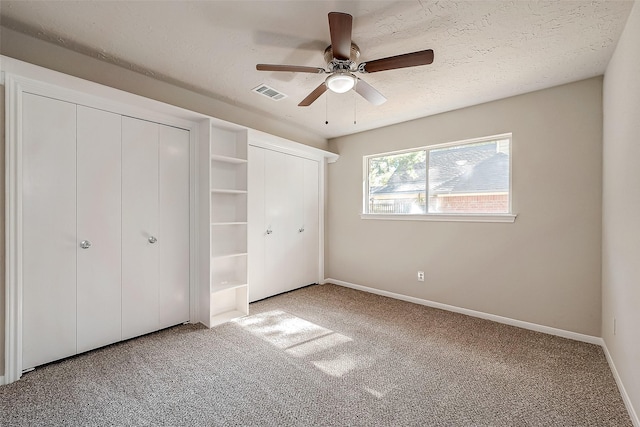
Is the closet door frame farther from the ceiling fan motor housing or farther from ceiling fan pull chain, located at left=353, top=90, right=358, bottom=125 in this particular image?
ceiling fan pull chain, located at left=353, top=90, right=358, bottom=125

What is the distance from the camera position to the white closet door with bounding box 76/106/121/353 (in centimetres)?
228

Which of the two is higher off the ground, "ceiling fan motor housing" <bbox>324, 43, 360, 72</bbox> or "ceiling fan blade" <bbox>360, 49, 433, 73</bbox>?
"ceiling fan motor housing" <bbox>324, 43, 360, 72</bbox>

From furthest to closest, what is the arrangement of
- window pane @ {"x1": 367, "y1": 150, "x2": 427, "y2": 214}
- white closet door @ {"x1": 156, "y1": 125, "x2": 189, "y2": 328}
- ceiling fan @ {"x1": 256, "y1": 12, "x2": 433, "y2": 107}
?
window pane @ {"x1": 367, "y1": 150, "x2": 427, "y2": 214}
white closet door @ {"x1": 156, "y1": 125, "x2": 189, "y2": 328}
ceiling fan @ {"x1": 256, "y1": 12, "x2": 433, "y2": 107}

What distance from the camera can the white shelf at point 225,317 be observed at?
297cm

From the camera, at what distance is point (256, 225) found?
146 inches

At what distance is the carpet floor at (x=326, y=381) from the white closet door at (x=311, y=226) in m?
1.53

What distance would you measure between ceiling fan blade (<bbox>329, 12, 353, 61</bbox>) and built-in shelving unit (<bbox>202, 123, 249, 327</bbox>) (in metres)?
1.69

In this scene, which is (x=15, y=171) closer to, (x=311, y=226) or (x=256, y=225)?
(x=256, y=225)

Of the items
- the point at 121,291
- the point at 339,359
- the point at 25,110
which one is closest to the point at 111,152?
the point at 25,110

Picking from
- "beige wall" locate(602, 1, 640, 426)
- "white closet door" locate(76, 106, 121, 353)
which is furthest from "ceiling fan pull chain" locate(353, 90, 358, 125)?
"white closet door" locate(76, 106, 121, 353)

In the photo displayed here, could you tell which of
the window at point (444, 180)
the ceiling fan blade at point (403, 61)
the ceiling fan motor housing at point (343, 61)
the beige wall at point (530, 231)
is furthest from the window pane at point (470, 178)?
the ceiling fan motor housing at point (343, 61)

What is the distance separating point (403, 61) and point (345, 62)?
41cm

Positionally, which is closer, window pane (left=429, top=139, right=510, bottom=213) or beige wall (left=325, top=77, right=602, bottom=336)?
beige wall (left=325, top=77, right=602, bottom=336)

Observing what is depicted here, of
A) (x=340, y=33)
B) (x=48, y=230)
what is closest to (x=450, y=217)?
(x=340, y=33)
